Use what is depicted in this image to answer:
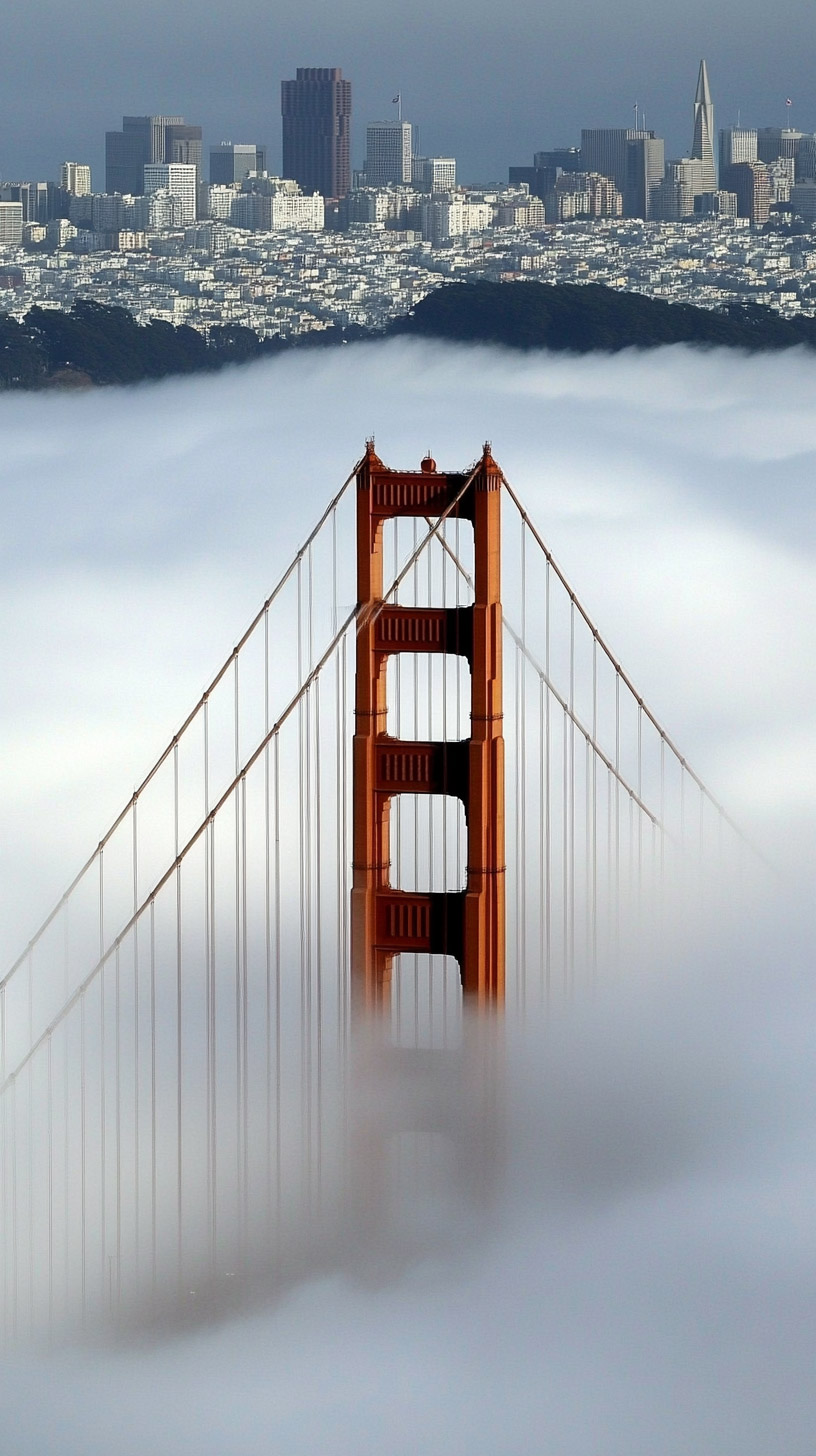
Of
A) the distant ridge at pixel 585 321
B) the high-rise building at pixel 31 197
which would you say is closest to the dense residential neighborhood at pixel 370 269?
the distant ridge at pixel 585 321

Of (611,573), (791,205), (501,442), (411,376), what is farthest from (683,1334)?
(791,205)

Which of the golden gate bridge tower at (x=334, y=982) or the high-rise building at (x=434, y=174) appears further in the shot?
the high-rise building at (x=434, y=174)

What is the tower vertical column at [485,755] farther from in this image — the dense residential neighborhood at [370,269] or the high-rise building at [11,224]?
the high-rise building at [11,224]

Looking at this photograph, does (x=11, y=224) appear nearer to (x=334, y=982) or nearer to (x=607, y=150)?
(x=607, y=150)

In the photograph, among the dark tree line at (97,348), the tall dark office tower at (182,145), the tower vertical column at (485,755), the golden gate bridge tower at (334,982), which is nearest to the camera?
the tower vertical column at (485,755)

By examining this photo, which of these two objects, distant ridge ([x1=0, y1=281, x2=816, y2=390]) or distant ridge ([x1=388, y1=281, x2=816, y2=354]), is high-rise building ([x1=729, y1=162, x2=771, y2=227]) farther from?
distant ridge ([x1=388, y1=281, x2=816, y2=354])

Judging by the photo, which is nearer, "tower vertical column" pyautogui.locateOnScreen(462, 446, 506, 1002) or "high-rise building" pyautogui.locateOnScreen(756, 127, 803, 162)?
"tower vertical column" pyautogui.locateOnScreen(462, 446, 506, 1002)

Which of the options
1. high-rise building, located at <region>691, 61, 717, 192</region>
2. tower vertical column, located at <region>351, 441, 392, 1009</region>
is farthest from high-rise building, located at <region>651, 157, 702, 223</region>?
tower vertical column, located at <region>351, 441, 392, 1009</region>

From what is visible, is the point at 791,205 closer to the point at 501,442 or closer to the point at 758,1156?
the point at 501,442
